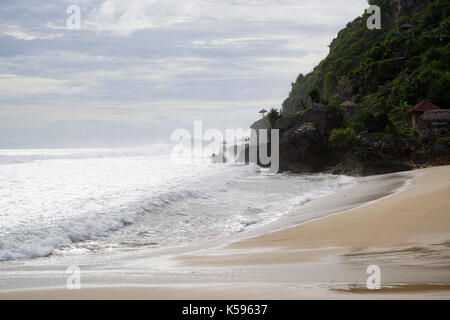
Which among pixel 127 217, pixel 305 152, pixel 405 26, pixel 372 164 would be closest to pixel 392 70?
pixel 405 26

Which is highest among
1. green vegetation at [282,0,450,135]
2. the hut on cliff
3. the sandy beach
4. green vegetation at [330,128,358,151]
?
green vegetation at [282,0,450,135]

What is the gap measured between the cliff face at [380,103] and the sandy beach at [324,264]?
19123 mm

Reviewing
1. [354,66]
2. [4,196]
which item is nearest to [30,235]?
[4,196]

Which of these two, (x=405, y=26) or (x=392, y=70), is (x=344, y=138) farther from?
(x=405, y=26)

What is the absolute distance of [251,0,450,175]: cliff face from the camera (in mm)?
29078

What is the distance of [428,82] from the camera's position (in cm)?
4131

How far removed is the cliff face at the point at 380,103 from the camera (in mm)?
29078

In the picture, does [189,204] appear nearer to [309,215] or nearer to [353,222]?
[309,215]

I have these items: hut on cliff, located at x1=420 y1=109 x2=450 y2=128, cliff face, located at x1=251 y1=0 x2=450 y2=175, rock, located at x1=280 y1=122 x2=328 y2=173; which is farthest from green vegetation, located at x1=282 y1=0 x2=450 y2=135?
rock, located at x1=280 y1=122 x2=328 y2=173

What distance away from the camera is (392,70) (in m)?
52.4

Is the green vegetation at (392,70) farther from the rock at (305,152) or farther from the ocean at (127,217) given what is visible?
the ocean at (127,217)

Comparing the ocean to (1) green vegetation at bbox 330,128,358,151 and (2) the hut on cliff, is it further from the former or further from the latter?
(2) the hut on cliff

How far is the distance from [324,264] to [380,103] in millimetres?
43581
